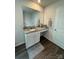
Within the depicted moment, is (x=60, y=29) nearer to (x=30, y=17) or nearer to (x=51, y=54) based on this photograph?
(x=51, y=54)

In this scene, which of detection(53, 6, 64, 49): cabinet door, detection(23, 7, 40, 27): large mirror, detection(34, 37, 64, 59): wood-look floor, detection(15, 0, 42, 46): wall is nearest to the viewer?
detection(34, 37, 64, 59): wood-look floor

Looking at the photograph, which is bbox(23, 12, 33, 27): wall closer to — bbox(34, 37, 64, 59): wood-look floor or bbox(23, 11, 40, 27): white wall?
bbox(23, 11, 40, 27): white wall

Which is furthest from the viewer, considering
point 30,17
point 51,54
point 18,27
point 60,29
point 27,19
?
point 30,17

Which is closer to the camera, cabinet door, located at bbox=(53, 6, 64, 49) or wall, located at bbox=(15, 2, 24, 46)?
wall, located at bbox=(15, 2, 24, 46)

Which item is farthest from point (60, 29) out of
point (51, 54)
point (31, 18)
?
point (31, 18)

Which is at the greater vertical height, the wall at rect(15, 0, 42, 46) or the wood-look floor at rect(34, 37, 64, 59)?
the wall at rect(15, 0, 42, 46)

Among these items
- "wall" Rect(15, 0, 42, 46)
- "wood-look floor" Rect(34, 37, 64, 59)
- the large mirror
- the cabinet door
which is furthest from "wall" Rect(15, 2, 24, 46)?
the cabinet door

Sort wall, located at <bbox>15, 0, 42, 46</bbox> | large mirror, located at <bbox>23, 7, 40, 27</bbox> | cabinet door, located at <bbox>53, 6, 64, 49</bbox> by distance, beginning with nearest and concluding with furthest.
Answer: wall, located at <bbox>15, 0, 42, 46</bbox> < cabinet door, located at <bbox>53, 6, 64, 49</bbox> < large mirror, located at <bbox>23, 7, 40, 27</bbox>
